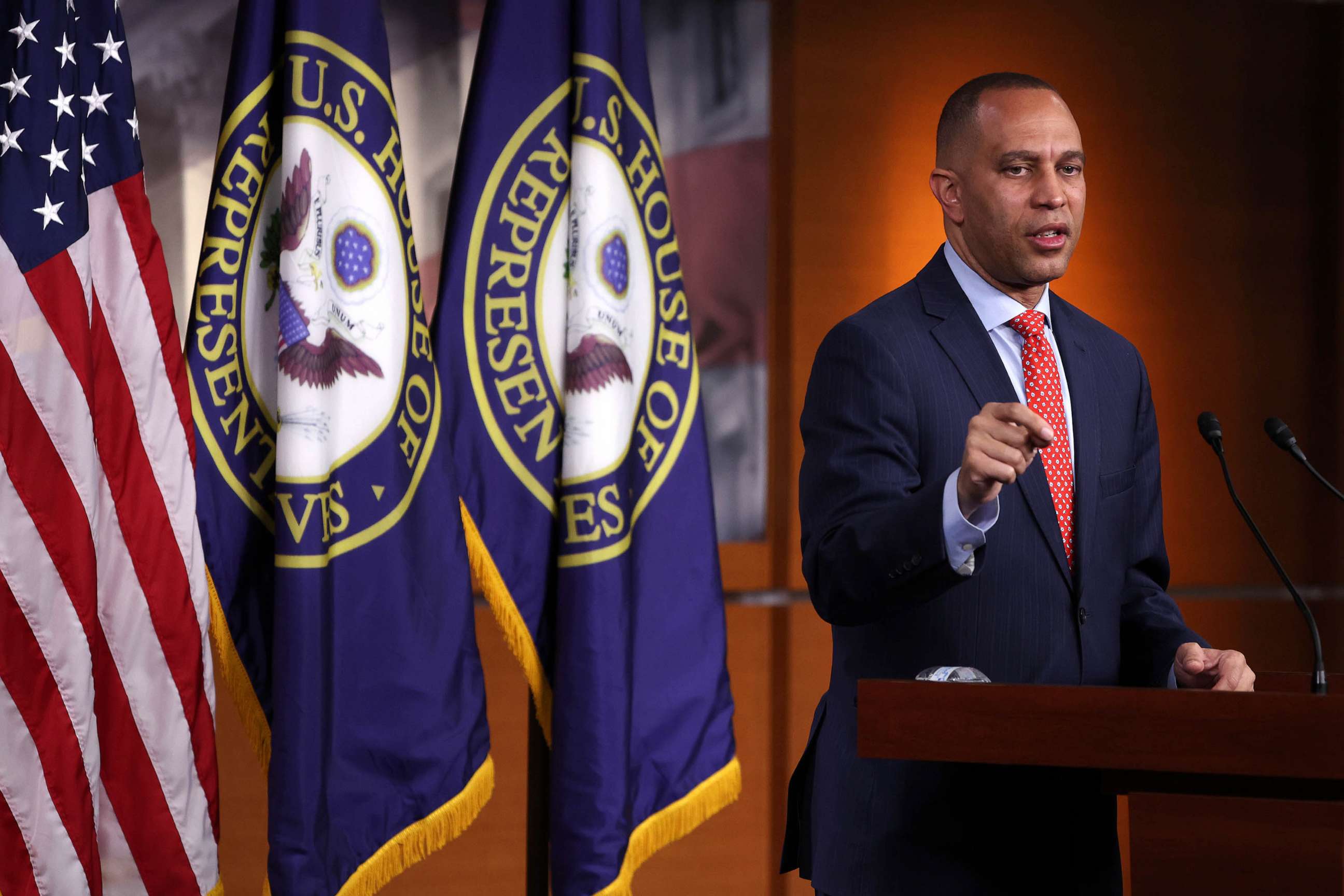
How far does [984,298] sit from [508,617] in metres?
1.46

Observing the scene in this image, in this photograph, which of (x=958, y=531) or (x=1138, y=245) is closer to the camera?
(x=958, y=531)

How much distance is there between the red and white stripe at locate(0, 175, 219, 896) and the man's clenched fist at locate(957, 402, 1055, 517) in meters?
1.87

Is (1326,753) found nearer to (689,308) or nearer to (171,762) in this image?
(171,762)

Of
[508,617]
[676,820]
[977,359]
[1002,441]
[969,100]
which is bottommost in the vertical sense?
[676,820]

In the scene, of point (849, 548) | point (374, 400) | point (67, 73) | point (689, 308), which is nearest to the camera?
point (849, 548)

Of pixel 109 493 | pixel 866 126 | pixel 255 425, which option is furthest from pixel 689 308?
pixel 109 493

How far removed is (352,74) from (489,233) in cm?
43

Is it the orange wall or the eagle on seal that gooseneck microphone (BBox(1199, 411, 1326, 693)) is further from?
the orange wall

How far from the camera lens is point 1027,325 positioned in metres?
1.70

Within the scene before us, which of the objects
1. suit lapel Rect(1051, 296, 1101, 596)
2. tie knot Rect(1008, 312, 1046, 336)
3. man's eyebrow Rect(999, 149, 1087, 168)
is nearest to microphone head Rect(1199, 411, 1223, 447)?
suit lapel Rect(1051, 296, 1101, 596)

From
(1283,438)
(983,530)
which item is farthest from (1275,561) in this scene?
(983,530)

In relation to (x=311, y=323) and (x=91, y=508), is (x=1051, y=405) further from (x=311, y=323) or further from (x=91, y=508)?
(x=91, y=508)

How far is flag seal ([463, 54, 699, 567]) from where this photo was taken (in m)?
2.81

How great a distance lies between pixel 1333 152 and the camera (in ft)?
12.8
